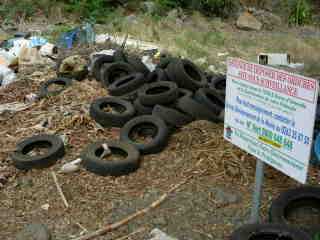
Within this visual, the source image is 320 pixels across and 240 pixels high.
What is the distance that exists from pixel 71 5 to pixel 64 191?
11178 mm

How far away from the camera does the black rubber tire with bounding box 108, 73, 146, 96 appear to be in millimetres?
6911

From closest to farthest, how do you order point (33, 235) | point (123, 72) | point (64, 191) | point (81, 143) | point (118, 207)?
point (33, 235) → point (118, 207) → point (64, 191) → point (81, 143) → point (123, 72)

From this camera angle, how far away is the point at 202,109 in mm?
6000

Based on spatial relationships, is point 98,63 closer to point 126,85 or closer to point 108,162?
point 126,85

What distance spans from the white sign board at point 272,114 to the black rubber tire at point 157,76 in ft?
10.9

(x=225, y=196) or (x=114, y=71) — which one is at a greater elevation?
(x=114, y=71)

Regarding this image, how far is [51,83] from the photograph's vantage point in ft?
25.6

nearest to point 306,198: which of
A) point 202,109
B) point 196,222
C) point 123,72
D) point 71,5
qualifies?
point 196,222

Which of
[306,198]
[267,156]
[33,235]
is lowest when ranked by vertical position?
[33,235]

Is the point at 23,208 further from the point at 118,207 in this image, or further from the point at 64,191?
the point at 118,207

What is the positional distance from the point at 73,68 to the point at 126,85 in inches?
64.9

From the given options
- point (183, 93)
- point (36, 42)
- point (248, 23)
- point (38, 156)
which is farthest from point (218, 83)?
point (248, 23)

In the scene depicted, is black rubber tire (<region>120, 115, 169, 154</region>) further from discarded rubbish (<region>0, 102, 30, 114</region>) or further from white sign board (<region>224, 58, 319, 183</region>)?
discarded rubbish (<region>0, 102, 30, 114</region>)

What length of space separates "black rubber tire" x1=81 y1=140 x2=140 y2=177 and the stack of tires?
9.2 inches
